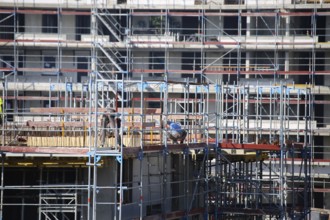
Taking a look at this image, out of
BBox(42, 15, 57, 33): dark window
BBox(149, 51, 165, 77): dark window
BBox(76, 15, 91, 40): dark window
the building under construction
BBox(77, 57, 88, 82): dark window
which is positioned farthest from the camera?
BBox(76, 15, 91, 40): dark window

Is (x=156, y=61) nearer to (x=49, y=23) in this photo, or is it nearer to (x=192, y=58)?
(x=192, y=58)

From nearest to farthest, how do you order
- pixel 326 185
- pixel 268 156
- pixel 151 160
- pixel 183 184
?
pixel 151 160
pixel 183 184
pixel 268 156
pixel 326 185

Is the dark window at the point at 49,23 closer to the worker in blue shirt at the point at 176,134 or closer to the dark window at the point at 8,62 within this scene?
the dark window at the point at 8,62

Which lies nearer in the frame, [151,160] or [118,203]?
[118,203]

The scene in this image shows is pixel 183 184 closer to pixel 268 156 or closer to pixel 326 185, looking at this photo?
pixel 268 156

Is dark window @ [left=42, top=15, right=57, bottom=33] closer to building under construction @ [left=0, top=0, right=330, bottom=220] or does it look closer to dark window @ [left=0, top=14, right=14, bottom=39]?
building under construction @ [left=0, top=0, right=330, bottom=220]

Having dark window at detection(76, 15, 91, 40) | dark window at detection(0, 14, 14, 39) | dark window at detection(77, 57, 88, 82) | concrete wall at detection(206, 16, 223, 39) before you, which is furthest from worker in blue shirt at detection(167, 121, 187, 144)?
dark window at detection(76, 15, 91, 40)

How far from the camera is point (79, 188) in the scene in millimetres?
45000

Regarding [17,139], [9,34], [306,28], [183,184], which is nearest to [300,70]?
[306,28]

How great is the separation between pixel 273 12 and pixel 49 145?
33.4 meters

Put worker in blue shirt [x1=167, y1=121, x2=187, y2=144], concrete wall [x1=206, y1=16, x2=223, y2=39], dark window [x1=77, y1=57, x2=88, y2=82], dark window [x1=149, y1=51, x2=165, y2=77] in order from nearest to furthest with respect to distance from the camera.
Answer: worker in blue shirt [x1=167, y1=121, x2=187, y2=144] < concrete wall [x1=206, y1=16, x2=223, y2=39] < dark window [x1=149, y1=51, x2=165, y2=77] < dark window [x1=77, y1=57, x2=88, y2=82]

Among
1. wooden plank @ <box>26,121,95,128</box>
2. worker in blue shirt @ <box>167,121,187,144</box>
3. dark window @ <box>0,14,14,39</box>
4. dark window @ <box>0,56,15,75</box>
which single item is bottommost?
worker in blue shirt @ <box>167,121,187,144</box>

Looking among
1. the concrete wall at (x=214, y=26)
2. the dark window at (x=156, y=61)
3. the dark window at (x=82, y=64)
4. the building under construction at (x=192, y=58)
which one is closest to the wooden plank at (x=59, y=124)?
the building under construction at (x=192, y=58)

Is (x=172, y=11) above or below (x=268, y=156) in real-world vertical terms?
above
